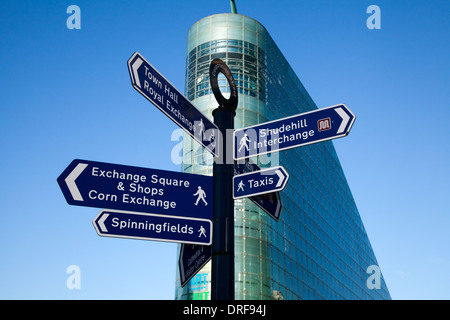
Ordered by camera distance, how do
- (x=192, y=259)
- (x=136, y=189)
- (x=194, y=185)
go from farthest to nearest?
1. (x=194, y=185)
2. (x=192, y=259)
3. (x=136, y=189)

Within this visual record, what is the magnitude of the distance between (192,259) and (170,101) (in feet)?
5.40

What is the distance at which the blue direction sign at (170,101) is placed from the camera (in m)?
4.84

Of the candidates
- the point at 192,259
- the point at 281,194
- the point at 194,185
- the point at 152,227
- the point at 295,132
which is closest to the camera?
the point at 152,227

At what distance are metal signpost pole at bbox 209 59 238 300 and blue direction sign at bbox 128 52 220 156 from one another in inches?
5.3

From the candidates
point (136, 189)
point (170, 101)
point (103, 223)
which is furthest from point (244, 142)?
point (103, 223)

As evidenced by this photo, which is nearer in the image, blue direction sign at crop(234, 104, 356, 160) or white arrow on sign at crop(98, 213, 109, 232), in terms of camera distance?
white arrow on sign at crop(98, 213, 109, 232)

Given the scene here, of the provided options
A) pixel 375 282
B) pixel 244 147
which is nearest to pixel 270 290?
pixel 244 147

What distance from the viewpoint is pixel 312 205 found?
4744cm

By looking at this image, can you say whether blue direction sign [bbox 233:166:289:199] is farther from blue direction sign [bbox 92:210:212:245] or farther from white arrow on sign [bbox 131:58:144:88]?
white arrow on sign [bbox 131:58:144:88]

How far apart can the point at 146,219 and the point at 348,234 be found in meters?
58.1

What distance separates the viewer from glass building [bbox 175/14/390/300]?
104 ft

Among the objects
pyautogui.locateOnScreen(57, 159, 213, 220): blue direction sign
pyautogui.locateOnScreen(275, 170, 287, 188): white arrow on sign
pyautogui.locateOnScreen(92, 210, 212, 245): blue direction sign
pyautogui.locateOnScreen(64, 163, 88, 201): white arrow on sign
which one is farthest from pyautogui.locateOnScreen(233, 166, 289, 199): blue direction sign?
pyautogui.locateOnScreen(64, 163, 88, 201): white arrow on sign

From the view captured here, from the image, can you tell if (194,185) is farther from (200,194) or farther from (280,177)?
(280,177)

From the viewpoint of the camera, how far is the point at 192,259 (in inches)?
197
